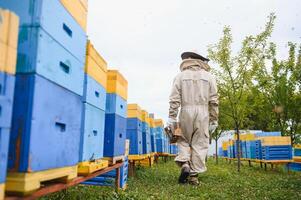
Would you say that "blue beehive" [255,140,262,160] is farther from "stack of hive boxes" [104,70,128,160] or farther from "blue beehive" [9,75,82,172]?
"blue beehive" [9,75,82,172]

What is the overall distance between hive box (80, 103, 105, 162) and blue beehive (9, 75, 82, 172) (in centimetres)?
61

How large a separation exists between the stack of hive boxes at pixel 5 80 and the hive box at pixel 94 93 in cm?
138

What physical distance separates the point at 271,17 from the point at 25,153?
1039cm

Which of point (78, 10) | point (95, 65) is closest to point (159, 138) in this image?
point (95, 65)

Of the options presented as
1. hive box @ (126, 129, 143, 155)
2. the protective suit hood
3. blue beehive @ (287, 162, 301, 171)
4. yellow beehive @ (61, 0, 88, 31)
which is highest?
the protective suit hood

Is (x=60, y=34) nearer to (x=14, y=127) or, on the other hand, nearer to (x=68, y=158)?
(x=14, y=127)

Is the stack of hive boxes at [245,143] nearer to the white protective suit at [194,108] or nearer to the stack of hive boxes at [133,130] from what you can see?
the white protective suit at [194,108]

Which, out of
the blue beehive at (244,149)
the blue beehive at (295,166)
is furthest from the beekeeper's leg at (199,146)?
the blue beehive at (244,149)

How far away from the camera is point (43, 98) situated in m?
1.96

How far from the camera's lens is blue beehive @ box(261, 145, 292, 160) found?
10.3 metres

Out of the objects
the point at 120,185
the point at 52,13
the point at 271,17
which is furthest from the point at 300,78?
the point at 52,13

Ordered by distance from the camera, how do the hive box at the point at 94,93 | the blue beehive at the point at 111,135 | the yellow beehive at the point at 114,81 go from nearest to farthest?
the hive box at the point at 94,93, the blue beehive at the point at 111,135, the yellow beehive at the point at 114,81

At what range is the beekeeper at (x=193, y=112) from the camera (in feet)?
19.1

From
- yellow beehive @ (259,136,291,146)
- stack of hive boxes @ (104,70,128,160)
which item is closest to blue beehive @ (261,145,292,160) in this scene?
yellow beehive @ (259,136,291,146)
